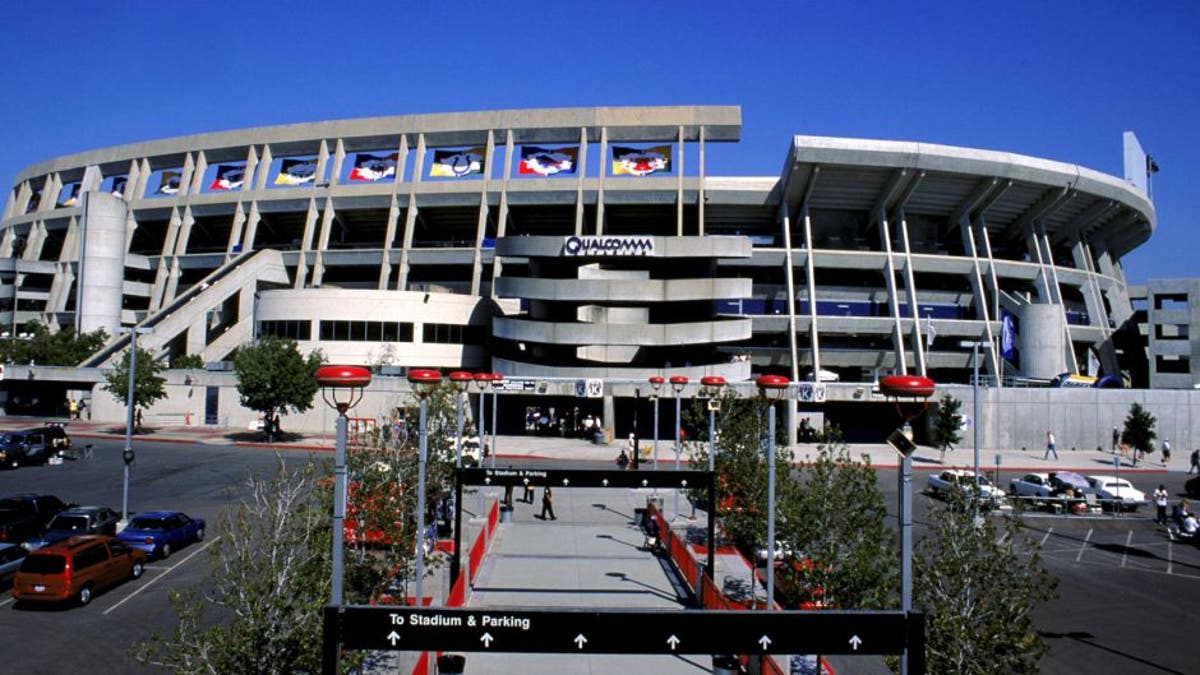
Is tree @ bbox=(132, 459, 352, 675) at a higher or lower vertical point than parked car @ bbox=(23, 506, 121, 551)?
higher

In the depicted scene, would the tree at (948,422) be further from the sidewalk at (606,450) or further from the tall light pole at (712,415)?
the tall light pole at (712,415)

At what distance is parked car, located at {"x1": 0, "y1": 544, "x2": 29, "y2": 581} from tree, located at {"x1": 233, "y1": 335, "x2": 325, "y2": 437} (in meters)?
29.2

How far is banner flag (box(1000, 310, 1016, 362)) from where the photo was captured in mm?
67250

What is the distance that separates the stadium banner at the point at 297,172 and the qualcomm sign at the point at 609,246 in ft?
106

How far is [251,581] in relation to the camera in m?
10.1

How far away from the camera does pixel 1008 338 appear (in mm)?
67312

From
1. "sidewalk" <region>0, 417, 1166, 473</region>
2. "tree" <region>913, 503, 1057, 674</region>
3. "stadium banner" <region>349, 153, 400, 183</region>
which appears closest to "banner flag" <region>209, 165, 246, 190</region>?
"stadium banner" <region>349, 153, 400, 183</region>

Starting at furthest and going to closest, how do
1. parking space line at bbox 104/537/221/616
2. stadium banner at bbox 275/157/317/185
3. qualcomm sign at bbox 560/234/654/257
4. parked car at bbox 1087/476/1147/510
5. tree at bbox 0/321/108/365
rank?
stadium banner at bbox 275/157/317/185 → tree at bbox 0/321/108/365 → qualcomm sign at bbox 560/234/654/257 → parked car at bbox 1087/476/1147/510 → parking space line at bbox 104/537/221/616

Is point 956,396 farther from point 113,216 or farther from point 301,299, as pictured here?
point 113,216

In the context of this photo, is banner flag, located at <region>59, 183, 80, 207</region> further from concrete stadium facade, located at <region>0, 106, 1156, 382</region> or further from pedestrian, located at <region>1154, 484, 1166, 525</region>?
pedestrian, located at <region>1154, 484, 1166, 525</region>

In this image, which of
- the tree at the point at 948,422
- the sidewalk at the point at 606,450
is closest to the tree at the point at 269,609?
the sidewalk at the point at 606,450

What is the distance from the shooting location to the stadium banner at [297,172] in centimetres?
7850

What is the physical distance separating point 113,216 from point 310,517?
2848 inches

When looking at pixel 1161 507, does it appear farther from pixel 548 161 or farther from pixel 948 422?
pixel 548 161
